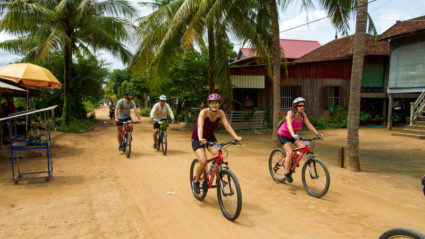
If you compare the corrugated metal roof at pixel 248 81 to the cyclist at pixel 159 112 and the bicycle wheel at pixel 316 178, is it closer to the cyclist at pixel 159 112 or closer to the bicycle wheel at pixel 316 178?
the cyclist at pixel 159 112

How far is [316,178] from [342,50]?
19532mm

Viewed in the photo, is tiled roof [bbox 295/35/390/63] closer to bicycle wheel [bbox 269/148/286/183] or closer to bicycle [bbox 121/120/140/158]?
bicycle [bbox 121/120/140/158]

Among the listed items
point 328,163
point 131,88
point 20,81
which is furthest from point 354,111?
point 131,88

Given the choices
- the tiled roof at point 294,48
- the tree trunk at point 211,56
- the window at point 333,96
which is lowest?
the window at point 333,96

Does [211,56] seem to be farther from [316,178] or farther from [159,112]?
[316,178]

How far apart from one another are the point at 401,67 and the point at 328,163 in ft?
40.8

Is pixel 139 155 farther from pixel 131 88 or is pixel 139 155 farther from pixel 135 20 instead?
pixel 131 88

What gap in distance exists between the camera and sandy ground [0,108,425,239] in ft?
12.5

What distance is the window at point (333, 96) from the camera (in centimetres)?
2078

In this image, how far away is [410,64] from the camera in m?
16.6

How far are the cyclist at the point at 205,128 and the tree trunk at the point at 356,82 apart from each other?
4.12 meters

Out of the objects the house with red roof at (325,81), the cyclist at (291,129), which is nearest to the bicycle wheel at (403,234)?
the cyclist at (291,129)

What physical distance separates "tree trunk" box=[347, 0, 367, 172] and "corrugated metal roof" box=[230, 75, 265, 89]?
10303 millimetres

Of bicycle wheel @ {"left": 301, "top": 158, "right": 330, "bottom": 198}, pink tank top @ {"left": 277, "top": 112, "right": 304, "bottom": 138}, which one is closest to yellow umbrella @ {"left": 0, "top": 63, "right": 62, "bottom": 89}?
pink tank top @ {"left": 277, "top": 112, "right": 304, "bottom": 138}
